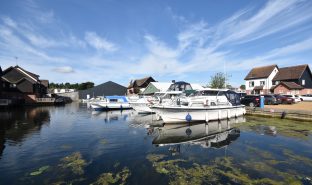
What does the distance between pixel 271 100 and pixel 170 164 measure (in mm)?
33394

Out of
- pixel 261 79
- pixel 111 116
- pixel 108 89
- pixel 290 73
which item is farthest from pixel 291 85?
pixel 108 89

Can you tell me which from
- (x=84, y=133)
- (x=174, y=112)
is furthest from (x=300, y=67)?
(x=84, y=133)

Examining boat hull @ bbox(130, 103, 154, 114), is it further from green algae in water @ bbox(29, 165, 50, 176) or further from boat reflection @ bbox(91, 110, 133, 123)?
green algae in water @ bbox(29, 165, 50, 176)

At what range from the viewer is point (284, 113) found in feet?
84.1

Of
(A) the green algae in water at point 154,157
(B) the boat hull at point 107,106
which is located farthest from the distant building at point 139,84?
(A) the green algae in water at point 154,157

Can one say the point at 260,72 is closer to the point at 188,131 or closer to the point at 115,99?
the point at 115,99

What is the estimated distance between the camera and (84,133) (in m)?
19.4

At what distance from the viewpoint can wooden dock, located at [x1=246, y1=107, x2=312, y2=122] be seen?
23.6 meters

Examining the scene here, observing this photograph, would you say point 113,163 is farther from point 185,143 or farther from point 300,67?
point 300,67

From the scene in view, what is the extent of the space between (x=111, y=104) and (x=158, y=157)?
32.5m

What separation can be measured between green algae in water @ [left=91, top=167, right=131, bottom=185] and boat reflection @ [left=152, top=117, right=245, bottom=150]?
18.4 feet

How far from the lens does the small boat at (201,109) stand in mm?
22391

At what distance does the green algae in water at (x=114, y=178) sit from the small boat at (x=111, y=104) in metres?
34.0

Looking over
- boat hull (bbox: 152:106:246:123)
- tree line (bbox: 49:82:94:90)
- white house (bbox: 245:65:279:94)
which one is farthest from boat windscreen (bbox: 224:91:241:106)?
tree line (bbox: 49:82:94:90)
